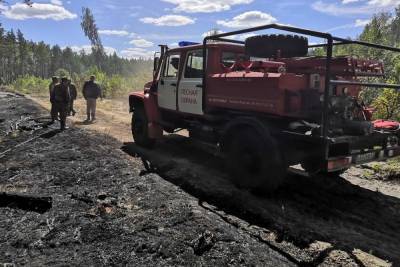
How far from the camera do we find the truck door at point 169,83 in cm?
838

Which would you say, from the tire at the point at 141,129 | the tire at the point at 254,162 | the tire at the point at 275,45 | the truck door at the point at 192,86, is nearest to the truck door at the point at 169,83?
the truck door at the point at 192,86

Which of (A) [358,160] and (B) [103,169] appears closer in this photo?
(A) [358,160]

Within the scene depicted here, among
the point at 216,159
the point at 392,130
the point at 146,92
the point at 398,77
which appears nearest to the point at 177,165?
the point at 216,159

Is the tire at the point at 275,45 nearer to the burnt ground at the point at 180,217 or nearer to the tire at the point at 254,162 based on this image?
the tire at the point at 254,162

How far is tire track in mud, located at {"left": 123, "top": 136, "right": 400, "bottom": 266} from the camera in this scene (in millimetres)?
4398

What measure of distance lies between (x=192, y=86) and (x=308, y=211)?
3.44 m

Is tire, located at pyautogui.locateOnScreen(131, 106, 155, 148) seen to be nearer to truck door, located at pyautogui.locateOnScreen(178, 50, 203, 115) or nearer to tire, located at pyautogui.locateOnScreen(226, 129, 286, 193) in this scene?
truck door, located at pyautogui.locateOnScreen(178, 50, 203, 115)

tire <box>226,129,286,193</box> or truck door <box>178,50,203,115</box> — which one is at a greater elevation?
truck door <box>178,50,203,115</box>

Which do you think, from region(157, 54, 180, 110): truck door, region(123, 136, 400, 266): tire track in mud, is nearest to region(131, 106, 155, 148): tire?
region(157, 54, 180, 110): truck door

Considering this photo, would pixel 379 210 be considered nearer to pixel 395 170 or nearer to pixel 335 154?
pixel 335 154

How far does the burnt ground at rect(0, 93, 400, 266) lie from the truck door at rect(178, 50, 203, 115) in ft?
3.93

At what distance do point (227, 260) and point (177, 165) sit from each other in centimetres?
404

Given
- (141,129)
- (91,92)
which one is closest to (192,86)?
(141,129)

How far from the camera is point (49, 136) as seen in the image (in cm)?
1083
